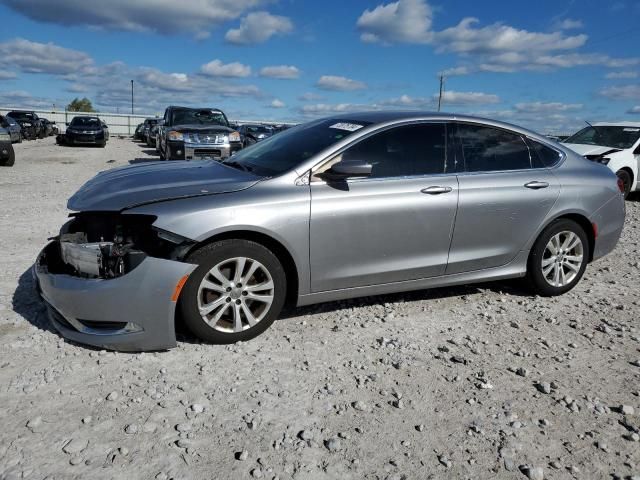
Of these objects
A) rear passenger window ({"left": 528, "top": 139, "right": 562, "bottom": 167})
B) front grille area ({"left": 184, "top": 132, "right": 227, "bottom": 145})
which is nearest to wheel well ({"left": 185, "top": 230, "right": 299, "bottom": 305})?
rear passenger window ({"left": 528, "top": 139, "right": 562, "bottom": 167})

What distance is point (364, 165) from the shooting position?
3664mm

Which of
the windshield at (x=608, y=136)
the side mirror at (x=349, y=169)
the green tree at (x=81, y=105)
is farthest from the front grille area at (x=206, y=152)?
the green tree at (x=81, y=105)

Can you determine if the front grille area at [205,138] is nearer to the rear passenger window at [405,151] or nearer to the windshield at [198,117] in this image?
the windshield at [198,117]

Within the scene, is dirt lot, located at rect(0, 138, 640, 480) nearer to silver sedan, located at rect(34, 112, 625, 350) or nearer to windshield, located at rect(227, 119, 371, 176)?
silver sedan, located at rect(34, 112, 625, 350)

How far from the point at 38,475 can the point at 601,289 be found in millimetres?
5030

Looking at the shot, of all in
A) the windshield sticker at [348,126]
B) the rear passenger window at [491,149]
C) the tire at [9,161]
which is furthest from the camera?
the tire at [9,161]

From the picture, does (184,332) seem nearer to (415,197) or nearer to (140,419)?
(140,419)

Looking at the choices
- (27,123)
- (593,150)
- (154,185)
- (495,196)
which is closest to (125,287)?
(154,185)

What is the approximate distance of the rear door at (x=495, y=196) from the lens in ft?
13.9

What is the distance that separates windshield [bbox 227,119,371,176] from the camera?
3941 millimetres

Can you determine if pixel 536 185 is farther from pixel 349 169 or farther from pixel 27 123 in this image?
pixel 27 123

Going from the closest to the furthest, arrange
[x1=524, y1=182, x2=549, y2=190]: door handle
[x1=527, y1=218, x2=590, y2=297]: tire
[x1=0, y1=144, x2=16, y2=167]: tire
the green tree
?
[x1=524, y1=182, x2=549, y2=190]: door handle < [x1=527, y1=218, x2=590, y2=297]: tire < [x1=0, y1=144, x2=16, y2=167]: tire < the green tree

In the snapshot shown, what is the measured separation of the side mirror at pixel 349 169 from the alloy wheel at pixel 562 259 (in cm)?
209

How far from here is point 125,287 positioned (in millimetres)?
3189
